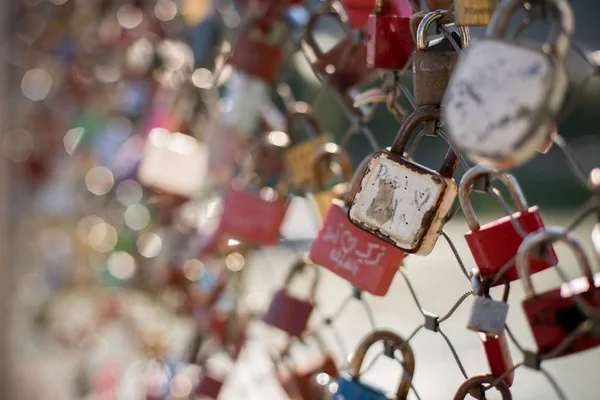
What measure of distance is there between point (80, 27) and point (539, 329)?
1506 mm

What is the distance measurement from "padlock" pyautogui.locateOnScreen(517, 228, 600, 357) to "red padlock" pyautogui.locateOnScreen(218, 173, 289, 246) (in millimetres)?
365

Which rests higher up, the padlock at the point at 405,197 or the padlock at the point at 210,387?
the padlock at the point at 405,197

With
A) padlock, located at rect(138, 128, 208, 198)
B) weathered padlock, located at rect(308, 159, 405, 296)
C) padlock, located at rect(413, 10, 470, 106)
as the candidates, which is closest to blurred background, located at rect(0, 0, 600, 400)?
padlock, located at rect(138, 128, 208, 198)

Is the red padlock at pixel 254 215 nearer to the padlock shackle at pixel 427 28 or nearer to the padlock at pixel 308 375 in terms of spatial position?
the padlock at pixel 308 375

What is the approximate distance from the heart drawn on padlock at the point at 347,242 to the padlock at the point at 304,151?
6.1 inches

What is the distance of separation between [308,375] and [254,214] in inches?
6.3

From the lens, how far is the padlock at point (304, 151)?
708 millimetres

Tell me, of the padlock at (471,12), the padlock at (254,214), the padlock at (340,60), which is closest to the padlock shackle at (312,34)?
the padlock at (340,60)

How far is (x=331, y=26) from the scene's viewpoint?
2135 mm

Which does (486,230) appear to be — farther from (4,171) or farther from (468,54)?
(4,171)

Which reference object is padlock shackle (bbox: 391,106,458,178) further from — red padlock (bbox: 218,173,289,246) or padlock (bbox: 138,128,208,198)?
padlock (bbox: 138,128,208,198)

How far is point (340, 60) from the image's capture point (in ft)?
2.14

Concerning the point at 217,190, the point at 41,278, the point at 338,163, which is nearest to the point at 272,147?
the point at 338,163

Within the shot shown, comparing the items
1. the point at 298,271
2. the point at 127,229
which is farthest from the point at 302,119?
the point at 127,229
